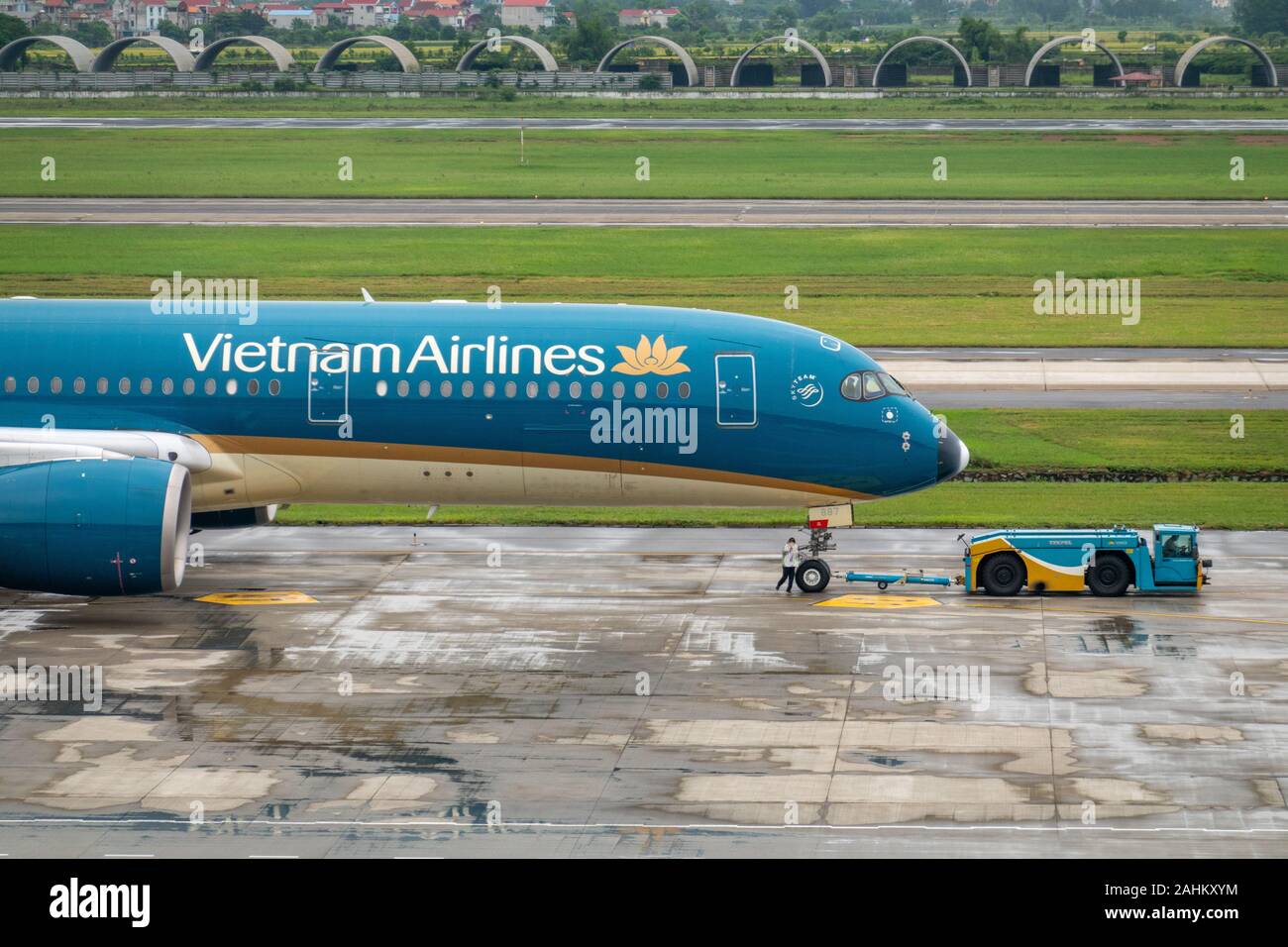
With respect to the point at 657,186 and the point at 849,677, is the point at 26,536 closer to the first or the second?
the point at 849,677

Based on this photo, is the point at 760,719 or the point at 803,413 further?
the point at 803,413

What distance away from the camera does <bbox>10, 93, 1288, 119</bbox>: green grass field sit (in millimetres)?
141250

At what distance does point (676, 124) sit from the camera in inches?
5285

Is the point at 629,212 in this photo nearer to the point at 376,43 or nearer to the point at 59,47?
the point at 376,43

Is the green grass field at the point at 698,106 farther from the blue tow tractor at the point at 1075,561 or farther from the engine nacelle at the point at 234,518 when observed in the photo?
the blue tow tractor at the point at 1075,561

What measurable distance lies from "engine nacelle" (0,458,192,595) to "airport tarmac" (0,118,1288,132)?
9777 cm

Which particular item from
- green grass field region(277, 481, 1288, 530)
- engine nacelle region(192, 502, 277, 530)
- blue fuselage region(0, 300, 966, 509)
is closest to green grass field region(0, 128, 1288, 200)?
green grass field region(277, 481, 1288, 530)

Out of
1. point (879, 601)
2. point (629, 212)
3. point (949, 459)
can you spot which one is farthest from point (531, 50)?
point (879, 601)

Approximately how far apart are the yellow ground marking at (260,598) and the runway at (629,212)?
51.3 metres

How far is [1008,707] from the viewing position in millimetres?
29172

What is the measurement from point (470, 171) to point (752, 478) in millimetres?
74718

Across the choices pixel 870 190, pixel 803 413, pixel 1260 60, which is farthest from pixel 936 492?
pixel 1260 60

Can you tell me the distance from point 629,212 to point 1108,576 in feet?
190

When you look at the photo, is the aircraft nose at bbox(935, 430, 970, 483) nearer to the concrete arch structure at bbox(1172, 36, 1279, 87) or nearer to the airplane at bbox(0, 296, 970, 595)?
the airplane at bbox(0, 296, 970, 595)
